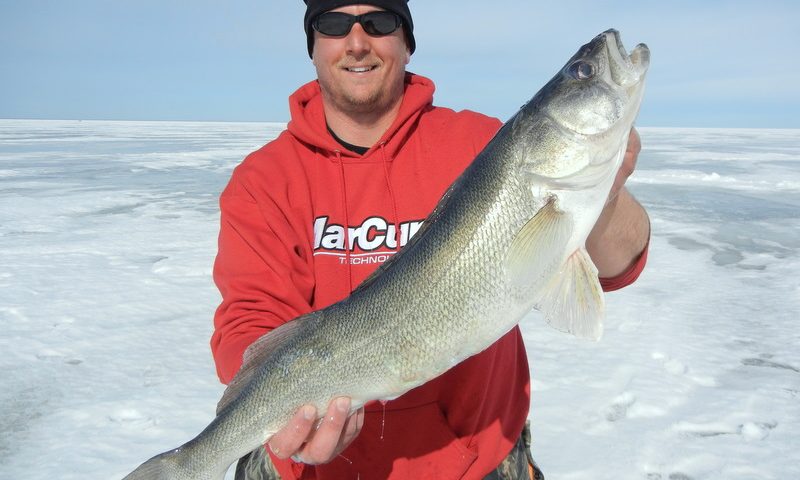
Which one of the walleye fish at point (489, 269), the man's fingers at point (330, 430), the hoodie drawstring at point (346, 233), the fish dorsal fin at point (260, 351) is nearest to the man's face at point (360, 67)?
the hoodie drawstring at point (346, 233)

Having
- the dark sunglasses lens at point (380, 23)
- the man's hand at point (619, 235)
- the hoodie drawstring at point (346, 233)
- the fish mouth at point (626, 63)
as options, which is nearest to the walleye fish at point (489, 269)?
the fish mouth at point (626, 63)

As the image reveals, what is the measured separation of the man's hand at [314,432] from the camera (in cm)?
211

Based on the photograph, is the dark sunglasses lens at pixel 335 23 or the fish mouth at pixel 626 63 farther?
the dark sunglasses lens at pixel 335 23

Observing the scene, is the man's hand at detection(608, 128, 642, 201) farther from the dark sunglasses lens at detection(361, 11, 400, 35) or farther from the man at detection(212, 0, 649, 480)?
the dark sunglasses lens at detection(361, 11, 400, 35)

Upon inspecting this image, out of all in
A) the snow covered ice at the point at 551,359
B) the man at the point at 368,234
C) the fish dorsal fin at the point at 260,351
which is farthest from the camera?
the snow covered ice at the point at 551,359

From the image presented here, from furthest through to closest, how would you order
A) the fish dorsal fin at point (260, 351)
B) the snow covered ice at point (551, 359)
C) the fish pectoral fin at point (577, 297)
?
the snow covered ice at point (551, 359), the fish dorsal fin at point (260, 351), the fish pectoral fin at point (577, 297)

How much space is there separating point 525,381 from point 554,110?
1424mm

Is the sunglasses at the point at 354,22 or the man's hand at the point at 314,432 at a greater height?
the sunglasses at the point at 354,22

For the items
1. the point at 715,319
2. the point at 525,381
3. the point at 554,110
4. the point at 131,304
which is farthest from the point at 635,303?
the point at 131,304

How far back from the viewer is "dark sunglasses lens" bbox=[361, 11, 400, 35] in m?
2.95

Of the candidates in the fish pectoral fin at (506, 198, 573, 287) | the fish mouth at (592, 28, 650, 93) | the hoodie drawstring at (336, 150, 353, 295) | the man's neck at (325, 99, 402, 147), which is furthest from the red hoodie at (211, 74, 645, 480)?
the fish mouth at (592, 28, 650, 93)

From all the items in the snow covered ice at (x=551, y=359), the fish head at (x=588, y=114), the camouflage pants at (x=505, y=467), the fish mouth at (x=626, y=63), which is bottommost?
the snow covered ice at (x=551, y=359)

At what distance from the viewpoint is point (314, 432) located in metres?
2.18

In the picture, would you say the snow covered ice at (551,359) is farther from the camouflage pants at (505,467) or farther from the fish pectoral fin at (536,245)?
the fish pectoral fin at (536,245)
